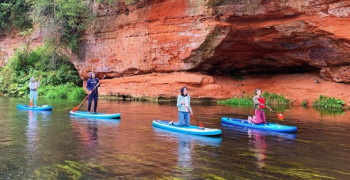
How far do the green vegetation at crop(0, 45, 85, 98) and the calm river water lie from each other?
1938 cm

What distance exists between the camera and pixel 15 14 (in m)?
35.9

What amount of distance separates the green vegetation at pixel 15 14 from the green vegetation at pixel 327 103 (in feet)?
90.0

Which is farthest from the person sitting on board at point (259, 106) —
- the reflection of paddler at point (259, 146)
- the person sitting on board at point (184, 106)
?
the person sitting on board at point (184, 106)

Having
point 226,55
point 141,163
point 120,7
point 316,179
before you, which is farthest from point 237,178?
point 120,7

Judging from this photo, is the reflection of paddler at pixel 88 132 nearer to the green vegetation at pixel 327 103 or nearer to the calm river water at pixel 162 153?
the calm river water at pixel 162 153

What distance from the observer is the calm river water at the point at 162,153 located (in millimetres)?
5895

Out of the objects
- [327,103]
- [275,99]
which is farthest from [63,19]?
[327,103]

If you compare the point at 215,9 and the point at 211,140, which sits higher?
the point at 215,9

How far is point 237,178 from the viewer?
5652mm

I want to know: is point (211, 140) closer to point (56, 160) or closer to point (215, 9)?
point (56, 160)

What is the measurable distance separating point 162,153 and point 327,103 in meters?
17.1

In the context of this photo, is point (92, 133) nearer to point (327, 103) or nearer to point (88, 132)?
point (88, 132)

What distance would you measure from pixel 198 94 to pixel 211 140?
1426cm

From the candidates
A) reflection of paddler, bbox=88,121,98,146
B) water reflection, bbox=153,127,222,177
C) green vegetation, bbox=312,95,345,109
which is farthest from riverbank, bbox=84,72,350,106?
water reflection, bbox=153,127,222,177
